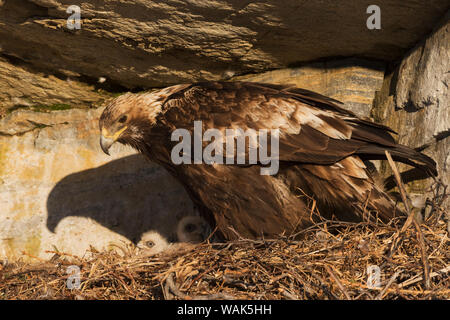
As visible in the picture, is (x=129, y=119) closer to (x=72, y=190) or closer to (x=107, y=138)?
(x=107, y=138)

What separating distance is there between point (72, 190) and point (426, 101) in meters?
3.41

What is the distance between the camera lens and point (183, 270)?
3338 millimetres

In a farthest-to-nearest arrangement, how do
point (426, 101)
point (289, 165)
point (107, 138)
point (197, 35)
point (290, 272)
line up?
point (107, 138)
point (197, 35)
point (426, 101)
point (289, 165)
point (290, 272)

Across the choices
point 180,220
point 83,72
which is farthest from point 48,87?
point 180,220

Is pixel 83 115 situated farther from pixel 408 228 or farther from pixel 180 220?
pixel 408 228

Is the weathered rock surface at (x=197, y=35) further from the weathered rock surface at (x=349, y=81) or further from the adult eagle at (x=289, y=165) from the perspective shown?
the adult eagle at (x=289, y=165)

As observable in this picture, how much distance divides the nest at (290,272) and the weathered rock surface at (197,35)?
4.62 feet

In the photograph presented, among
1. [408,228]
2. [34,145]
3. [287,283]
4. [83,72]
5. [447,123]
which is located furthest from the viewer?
[34,145]

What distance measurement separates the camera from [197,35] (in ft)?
14.1

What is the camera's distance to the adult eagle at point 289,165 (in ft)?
12.5

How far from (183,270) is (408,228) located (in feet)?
4.74

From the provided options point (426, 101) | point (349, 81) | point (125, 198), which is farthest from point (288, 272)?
→ point (125, 198)

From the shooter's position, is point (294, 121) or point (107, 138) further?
point (107, 138)

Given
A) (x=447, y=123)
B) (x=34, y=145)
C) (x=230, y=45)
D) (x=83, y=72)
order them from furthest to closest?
(x=34, y=145) < (x=83, y=72) < (x=230, y=45) < (x=447, y=123)
